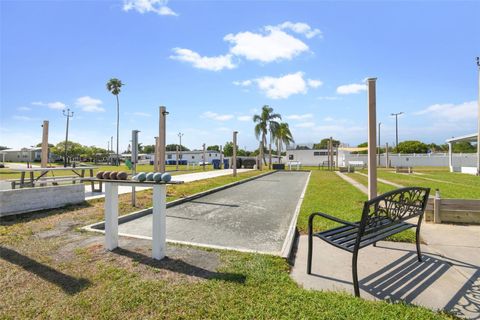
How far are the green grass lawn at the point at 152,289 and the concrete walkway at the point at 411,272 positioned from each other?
0.91 ft

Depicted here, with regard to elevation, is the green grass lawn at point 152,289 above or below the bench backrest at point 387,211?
below

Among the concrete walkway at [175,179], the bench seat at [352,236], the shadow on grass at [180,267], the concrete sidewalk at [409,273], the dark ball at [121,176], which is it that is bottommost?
the concrete sidewalk at [409,273]

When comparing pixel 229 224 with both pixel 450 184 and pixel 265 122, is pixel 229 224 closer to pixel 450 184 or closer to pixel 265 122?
pixel 450 184

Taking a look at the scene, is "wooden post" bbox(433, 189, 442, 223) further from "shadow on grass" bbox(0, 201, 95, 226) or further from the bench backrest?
"shadow on grass" bbox(0, 201, 95, 226)

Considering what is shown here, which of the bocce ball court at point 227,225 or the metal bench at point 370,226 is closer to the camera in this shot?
the metal bench at point 370,226

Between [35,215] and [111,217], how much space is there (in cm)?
370

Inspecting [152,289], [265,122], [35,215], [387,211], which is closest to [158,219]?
[152,289]

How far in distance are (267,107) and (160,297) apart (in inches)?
1543

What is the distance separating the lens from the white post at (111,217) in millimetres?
4031

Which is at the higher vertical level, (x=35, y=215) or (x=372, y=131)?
(x=372, y=131)

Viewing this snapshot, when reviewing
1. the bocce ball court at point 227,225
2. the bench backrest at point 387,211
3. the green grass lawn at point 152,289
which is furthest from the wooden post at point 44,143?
the bench backrest at point 387,211

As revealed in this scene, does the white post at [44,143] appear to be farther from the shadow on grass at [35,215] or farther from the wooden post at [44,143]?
the shadow on grass at [35,215]

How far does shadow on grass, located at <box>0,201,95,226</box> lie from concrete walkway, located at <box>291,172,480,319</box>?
595 cm

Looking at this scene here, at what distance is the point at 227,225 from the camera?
231 inches
